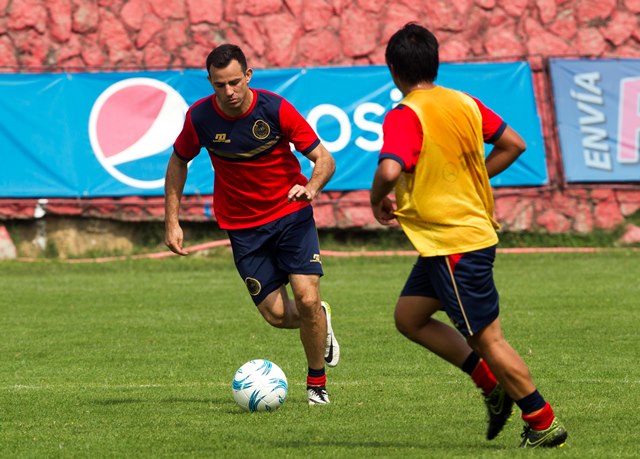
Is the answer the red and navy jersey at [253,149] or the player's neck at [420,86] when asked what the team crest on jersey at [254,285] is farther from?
the player's neck at [420,86]

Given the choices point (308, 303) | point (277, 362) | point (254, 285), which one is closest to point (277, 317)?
point (254, 285)

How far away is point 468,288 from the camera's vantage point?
6469 mm

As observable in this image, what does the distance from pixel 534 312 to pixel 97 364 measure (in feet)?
16.0

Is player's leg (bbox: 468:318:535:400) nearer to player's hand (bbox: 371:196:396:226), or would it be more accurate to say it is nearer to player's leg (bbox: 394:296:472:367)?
player's leg (bbox: 394:296:472:367)

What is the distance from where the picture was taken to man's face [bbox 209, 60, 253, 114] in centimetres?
830

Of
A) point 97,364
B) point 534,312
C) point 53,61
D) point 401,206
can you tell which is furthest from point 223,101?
point 53,61

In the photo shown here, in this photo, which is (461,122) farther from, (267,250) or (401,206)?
(267,250)

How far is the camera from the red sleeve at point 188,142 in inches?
341

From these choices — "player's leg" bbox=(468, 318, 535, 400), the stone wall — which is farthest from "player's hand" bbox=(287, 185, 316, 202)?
the stone wall

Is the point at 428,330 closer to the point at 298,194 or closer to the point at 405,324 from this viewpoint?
the point at 405,324

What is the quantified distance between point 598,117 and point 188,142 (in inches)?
472

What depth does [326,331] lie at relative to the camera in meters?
8.81

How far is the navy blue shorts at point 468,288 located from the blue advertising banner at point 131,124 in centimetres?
1235

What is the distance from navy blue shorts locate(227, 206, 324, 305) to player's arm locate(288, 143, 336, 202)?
46 centimetres
